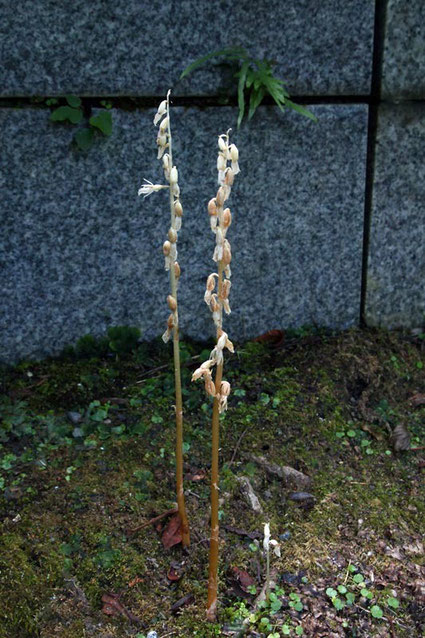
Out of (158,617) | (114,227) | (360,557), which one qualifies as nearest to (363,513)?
(360,557)

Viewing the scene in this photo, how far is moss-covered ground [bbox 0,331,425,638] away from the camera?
2.13 m

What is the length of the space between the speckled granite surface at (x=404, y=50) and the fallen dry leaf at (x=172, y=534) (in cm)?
214

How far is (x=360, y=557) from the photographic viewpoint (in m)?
2.34

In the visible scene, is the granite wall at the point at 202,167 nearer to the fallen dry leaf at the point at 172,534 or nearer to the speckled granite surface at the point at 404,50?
the speckled granite surface at the point at 404,50

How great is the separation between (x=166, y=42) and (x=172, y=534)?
2.04 metres

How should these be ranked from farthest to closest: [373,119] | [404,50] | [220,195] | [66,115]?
[373,119] → [404,50] → [66,115] → [220,195]

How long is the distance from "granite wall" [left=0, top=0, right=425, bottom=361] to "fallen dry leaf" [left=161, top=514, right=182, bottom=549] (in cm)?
122

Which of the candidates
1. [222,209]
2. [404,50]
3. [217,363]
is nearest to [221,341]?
[217,363]

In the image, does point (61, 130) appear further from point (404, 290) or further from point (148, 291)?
point (404, 290)

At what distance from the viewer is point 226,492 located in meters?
2.49

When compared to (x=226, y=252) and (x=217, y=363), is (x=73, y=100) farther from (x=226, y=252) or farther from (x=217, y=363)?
(x=217, y=363)

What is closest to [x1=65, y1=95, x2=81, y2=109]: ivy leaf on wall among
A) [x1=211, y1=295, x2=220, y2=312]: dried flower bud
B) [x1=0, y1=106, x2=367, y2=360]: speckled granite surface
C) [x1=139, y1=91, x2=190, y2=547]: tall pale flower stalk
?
[x1=0, y1=106, x2=367, y2=360]: speckled granite surface

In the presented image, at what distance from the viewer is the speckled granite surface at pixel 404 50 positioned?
302cm

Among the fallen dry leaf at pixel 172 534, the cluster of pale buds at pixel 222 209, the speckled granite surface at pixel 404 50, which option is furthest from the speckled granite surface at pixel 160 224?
the cluster of pale buds at pixel 222 209
